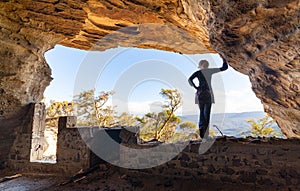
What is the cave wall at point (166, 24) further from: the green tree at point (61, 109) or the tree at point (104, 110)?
the green tree at point (61, 109)

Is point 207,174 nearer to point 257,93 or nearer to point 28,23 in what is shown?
point 257,93

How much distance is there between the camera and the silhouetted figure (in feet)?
10.3

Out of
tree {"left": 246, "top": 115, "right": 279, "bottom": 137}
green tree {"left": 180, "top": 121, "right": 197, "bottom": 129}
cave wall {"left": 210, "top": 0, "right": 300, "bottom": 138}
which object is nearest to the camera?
cave wall {"left": 210, "top": 0, "right": 300, "bottom": 138}

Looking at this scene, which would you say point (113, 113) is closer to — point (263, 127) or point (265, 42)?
point (265, 42)

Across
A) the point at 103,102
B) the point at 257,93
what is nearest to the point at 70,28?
the point at 257,93

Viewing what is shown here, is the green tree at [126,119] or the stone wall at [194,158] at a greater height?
the green tree at [126,119]

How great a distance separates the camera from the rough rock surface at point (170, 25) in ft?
9.41

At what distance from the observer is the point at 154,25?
556cm

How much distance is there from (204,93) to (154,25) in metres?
3.15

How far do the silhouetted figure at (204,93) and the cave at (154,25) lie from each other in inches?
28.6

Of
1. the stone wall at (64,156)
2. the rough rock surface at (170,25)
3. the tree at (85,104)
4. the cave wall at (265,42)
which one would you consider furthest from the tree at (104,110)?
the cave wall at (265,42)

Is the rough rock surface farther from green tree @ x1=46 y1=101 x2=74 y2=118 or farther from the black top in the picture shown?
green tree @ x1=46 y1=101 x2=74 y2=118

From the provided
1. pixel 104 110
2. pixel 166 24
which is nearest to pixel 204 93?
pixel 166 24

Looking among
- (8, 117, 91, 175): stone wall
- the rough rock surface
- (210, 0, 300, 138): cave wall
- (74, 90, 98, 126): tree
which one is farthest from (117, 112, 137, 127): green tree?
(210, 0, 300, 138): cave wall
